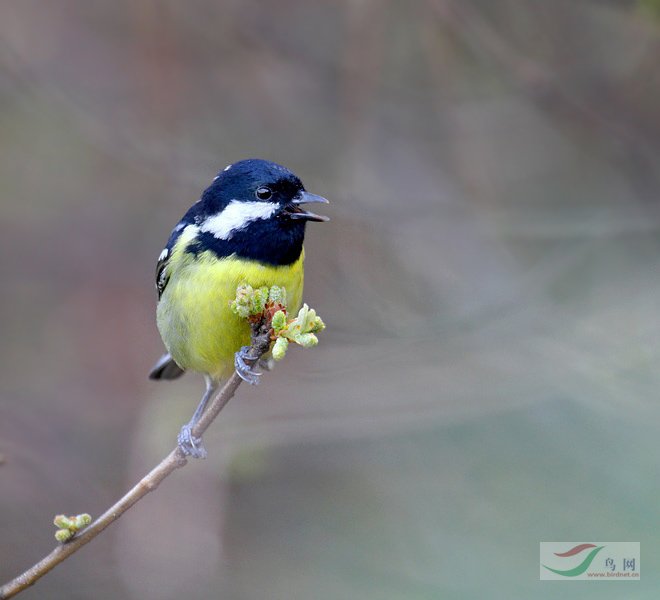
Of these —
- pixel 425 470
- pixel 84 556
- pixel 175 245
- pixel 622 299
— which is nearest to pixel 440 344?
pixel 425 470

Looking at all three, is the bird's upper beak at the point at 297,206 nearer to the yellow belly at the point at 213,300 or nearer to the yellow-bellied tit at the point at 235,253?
the yellow-bellied tit at the point at 235,253

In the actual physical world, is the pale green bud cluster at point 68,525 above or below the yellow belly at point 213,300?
below

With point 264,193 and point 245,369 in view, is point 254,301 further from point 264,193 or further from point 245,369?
point 264,193

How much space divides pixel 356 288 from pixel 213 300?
2346 millimetres

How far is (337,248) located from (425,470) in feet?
5.71

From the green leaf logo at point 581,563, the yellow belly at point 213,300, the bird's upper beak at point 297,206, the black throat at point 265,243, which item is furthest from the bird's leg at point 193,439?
the green leaf logo at point 581,563

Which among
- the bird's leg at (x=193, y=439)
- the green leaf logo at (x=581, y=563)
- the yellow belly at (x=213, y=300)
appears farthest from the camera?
the yellow belly at (x=213, y=300)

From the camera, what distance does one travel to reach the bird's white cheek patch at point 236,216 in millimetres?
3865

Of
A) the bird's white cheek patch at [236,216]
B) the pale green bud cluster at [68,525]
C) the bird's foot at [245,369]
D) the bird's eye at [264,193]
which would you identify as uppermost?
the bird's eye at [264,193]

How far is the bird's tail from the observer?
16.1ft

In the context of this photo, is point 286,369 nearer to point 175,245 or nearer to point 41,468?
point 41,468

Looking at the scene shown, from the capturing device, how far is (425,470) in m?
5.49

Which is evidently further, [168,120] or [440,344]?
[168,120]

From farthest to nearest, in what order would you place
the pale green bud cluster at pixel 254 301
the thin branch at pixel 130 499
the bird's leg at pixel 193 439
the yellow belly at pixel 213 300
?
the yellow belly at pixel 213 300 < the bird's leg at pixel 193 439 < the pale green bud cluster at pixel 254 301 < the thin branch at pixel 130 499
